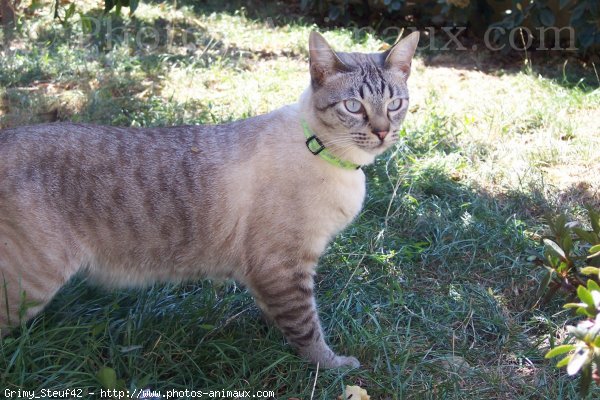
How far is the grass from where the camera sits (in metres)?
3.05

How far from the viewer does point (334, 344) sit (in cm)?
344

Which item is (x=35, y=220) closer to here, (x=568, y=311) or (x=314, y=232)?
(x=314, y=232)

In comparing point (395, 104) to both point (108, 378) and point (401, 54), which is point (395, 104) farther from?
point (108, 378)

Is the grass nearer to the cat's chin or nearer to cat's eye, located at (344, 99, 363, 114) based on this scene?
the cat's chin

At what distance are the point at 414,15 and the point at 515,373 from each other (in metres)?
6.96

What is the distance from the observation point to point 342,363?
10.4 feet

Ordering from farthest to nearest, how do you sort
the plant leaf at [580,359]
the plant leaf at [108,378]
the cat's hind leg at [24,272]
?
the cat's hind leg at [24,272] → the plant leaf at [108,378] → the plant leaf at [580,359]

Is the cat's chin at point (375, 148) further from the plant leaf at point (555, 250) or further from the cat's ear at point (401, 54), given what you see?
the plant leaf at point (555, 250)

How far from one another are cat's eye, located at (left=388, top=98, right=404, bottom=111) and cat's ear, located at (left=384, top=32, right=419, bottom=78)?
0.63 feet

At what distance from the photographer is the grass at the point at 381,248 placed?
3047 mm

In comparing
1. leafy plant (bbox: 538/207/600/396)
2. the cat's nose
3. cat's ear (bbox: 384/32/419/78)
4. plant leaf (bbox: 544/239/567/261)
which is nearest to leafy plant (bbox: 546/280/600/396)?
leafy plant (bbox: 538/207/600/396)

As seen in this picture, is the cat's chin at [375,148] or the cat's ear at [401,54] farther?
the cat's ear at [401,54]

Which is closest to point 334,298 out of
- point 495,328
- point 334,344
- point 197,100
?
point 334,344

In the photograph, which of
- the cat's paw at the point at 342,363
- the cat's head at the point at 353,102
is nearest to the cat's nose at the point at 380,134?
the cat's head at the point at 353,102
